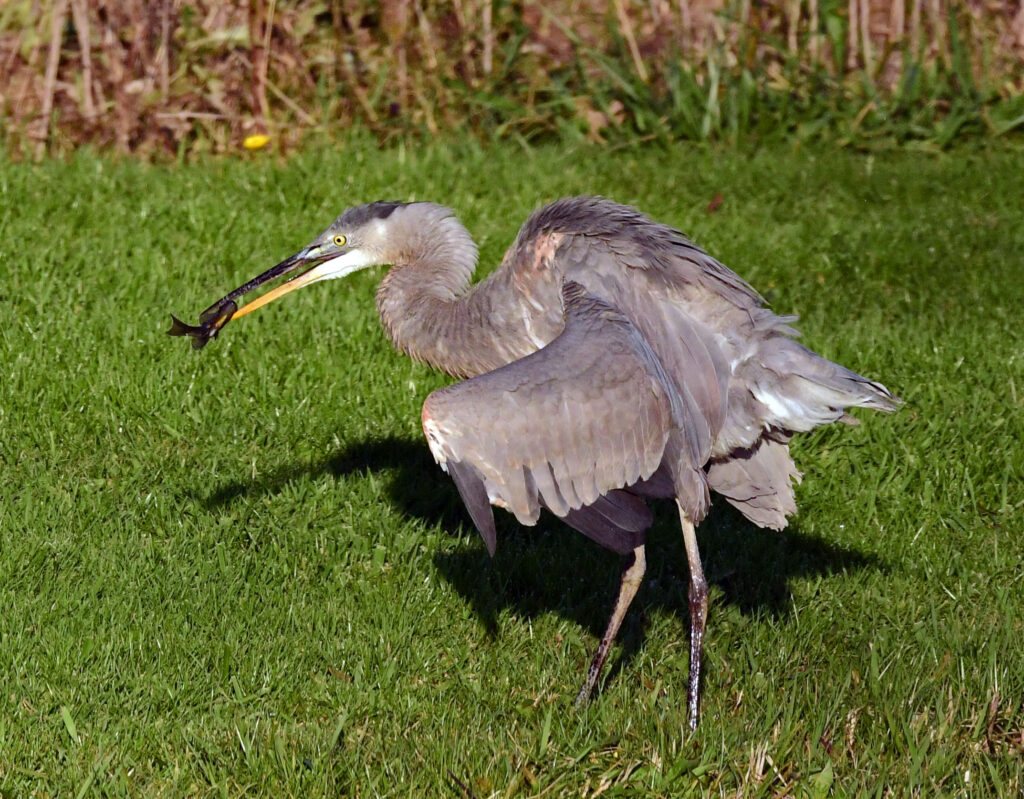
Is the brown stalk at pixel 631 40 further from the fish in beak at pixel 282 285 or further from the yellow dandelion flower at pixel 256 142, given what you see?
the fish in beak at pixel 282 285

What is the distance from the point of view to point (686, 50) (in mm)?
9547

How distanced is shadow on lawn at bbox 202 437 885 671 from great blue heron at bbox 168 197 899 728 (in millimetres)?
466

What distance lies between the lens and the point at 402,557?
215 inches

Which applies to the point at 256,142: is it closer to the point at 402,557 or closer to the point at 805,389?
the point at 402,557

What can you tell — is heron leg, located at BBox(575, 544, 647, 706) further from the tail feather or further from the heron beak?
the heron beak

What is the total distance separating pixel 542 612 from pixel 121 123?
16.3 ft

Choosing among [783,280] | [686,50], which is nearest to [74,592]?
[783,280]

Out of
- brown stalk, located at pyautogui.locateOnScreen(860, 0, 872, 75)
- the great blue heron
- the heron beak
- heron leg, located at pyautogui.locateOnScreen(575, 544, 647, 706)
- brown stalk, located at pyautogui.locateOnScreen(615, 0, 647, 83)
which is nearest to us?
the great blue heron

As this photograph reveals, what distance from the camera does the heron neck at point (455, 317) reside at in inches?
205

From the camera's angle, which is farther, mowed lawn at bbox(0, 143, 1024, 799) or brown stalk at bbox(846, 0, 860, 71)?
brown stalk at bbox(846, 0, 860, 71)

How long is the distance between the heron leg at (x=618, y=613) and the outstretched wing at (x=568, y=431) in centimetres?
43

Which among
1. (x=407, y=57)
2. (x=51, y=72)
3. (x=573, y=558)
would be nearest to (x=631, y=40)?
(x=407, y=57)

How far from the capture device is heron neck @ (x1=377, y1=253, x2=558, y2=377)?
17.1 feet

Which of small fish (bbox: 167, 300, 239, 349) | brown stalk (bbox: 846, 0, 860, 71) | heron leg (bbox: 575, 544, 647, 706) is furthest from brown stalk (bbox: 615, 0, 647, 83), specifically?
heron leg (bbox: 575, 544, 647, 706)
